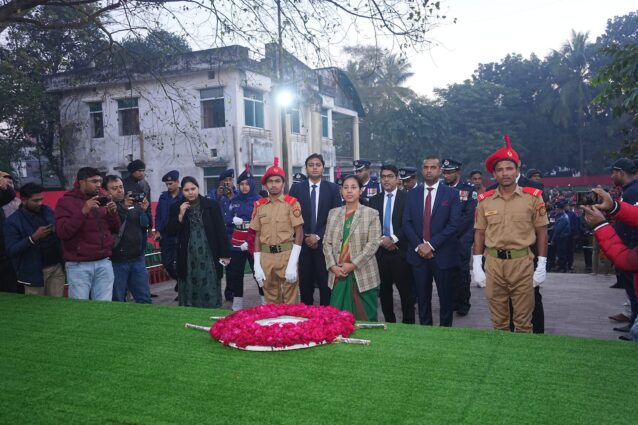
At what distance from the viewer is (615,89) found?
9148mm

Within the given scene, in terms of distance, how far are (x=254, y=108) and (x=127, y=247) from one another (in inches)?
613

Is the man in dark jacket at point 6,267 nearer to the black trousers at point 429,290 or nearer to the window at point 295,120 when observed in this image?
the black trousers at point 429,290

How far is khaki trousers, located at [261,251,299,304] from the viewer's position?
561 centimetres

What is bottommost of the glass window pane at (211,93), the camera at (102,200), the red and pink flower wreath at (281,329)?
the red and pink flower wreath at (281,329)

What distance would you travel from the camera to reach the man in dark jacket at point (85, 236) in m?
5.14

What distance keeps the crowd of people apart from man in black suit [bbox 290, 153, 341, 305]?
0.04 feet

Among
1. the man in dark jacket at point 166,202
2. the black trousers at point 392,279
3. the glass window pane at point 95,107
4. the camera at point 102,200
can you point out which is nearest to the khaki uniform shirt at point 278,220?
the black trousers at point 392,279

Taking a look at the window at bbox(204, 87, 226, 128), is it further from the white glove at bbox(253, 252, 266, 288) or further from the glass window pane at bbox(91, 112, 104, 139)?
the white glove at bbox(253, 252, 266, 288)

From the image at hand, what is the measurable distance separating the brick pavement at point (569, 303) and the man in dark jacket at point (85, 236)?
7.90 feet

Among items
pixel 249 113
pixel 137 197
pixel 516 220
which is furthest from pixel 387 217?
pixel 249 113

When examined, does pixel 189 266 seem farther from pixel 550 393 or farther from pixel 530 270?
pixel 550 393

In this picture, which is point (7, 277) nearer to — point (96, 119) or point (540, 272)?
point (540, 272)

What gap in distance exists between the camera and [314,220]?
20.2 feet

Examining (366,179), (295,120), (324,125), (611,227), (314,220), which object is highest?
(324,125)
